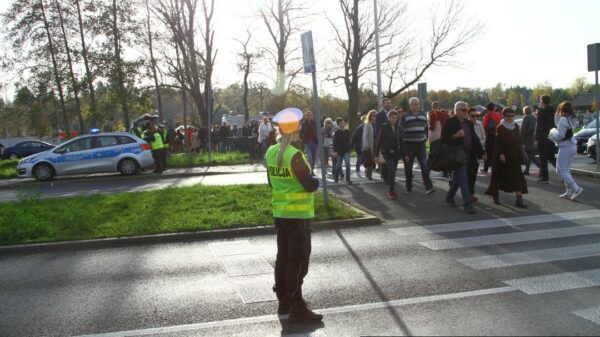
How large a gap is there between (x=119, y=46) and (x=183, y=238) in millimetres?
19192

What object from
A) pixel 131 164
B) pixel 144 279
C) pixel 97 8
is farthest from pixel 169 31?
pixel 144 279

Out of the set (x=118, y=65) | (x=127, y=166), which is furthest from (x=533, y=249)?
(x=118, y=65)

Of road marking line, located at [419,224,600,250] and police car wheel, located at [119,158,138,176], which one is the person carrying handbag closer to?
road marking line, located at [419,224,600,250]

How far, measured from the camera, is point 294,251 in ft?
16.0

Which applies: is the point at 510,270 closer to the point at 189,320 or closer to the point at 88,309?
the point at 189,320

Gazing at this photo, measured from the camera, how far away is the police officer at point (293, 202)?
4.79 meters

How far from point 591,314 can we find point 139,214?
7.56m

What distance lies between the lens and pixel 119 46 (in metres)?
25.3

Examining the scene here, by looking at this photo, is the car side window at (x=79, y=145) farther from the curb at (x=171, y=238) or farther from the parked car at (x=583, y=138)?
the parked car at (x=583, y=138)

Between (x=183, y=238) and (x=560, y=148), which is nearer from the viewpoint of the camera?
(x=183, y=238)

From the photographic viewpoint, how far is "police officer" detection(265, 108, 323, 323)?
15.7 feet

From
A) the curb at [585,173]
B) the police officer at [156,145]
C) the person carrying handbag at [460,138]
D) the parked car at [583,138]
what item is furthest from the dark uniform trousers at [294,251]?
the parked car at [583,138]

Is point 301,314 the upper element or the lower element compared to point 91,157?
→ lower

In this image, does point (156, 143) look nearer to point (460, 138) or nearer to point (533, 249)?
point (460, 138)
